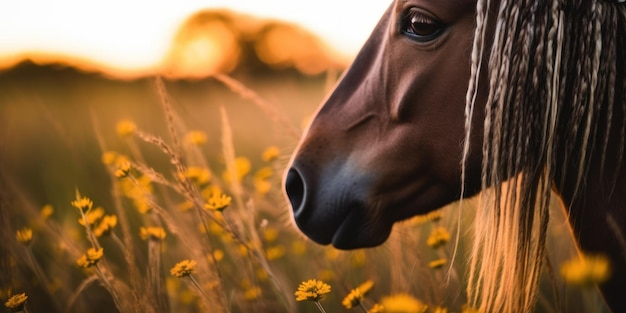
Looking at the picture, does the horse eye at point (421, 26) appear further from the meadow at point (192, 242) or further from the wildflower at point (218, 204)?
the wildflower at point (218, 204)

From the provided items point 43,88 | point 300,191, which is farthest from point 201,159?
point 43,88

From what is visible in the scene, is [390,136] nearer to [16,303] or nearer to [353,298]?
[353,298]

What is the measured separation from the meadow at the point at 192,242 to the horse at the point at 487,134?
0.15 meters

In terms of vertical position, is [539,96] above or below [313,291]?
above

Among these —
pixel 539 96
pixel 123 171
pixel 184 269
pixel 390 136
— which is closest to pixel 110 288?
pixel 184 269

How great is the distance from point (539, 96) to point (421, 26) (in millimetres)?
322

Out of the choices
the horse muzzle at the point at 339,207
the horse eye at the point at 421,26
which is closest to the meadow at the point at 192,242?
the horse muzzle at the point at 339,207

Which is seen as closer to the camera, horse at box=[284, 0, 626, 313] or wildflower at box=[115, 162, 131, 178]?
horse at box=[284, 0, 626, 313]

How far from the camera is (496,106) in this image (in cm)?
126

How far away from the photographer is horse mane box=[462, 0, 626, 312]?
47.4 inches

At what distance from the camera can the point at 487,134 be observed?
4.17 feet

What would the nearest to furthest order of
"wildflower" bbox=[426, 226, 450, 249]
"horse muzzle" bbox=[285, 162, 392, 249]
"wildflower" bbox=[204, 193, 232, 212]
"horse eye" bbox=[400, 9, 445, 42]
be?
1. "horse eye" bbox=[400, 9, 445, 42]
2. "horse muzzle" bbox=[285, 162, 392, 249]
3. "wildflower" bbox=[204, 193, 232, 212]
4. "wildflower" bbox=[426, 226, 450, 249]

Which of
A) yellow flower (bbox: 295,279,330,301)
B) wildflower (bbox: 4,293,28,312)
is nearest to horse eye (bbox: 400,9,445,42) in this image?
yellow flower (bbox: 295,279,330,301)

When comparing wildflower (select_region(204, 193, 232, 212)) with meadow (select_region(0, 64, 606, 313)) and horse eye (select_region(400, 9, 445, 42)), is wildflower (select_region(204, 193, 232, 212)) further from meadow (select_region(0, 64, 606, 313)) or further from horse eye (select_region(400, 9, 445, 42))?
horse eye (select_region(400, 9, 445, 42))
